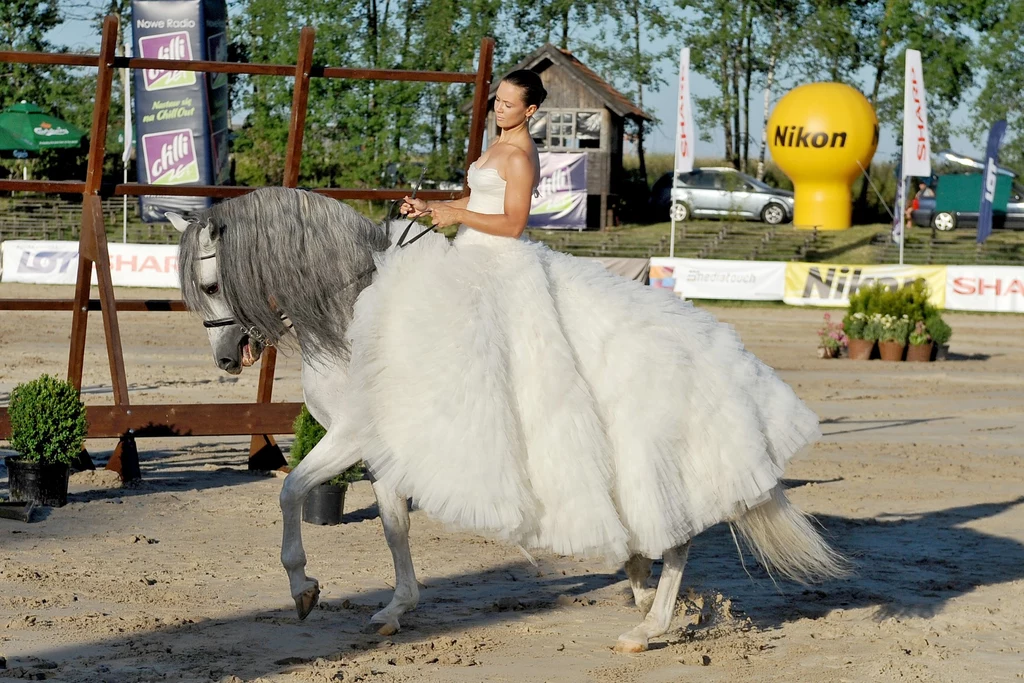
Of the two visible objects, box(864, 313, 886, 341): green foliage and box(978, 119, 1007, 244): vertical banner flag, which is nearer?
box(864, 313, 886, 341): green foliage

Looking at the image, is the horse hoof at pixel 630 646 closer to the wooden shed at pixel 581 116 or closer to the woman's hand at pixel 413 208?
the woman's hand at pixel 413 208

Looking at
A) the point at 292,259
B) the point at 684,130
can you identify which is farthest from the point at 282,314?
the point at 684,130

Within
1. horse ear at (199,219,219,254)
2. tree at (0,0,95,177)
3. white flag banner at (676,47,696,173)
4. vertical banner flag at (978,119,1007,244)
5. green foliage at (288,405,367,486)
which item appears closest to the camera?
horse ear at (199,219,219,254)

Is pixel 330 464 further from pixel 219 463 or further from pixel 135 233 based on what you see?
pixel 135 233

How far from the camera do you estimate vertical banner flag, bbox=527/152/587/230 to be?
42.2m

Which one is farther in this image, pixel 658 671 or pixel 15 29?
pixel 15 29

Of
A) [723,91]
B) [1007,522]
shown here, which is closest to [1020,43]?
[723,91]

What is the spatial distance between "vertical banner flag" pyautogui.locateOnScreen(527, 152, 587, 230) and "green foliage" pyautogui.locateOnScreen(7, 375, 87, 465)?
34087 mm

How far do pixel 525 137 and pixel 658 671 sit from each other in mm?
2176

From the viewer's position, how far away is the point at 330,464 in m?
5.46

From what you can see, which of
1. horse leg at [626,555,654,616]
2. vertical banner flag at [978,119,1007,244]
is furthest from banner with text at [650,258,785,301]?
horse leg at [626,555,654,616]

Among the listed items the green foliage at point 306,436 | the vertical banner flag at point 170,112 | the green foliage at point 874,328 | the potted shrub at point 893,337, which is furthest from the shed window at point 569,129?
the green foliage at point 306,436

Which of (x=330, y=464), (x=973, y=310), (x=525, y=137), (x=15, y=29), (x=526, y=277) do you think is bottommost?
(x=973, y=310)

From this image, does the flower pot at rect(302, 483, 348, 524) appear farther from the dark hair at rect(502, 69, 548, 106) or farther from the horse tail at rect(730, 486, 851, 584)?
the dark hair at rect(502, 69, 548, 106)
